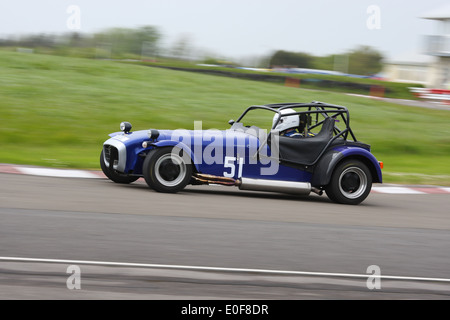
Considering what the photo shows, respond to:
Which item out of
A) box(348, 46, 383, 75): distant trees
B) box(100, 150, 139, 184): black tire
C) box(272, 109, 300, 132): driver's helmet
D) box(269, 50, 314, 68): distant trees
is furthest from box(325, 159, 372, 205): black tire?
box(348, 46, 383, 75): distant trees

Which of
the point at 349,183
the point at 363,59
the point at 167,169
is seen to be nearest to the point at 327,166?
the point at 349,183

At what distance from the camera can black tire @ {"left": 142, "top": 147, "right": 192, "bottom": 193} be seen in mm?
8398

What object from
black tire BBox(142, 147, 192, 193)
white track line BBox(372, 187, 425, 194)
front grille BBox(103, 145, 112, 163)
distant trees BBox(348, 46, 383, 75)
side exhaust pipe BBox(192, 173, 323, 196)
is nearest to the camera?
black tire BBox(142, 147, 192, 193)

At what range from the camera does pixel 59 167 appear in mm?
11062

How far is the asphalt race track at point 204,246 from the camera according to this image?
14.9ft

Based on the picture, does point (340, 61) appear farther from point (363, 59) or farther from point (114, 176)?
point (114, 176)

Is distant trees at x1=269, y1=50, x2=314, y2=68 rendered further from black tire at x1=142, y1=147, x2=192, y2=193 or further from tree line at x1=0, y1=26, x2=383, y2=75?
black tire at x1=142, y1=147, x2=192, y2=193

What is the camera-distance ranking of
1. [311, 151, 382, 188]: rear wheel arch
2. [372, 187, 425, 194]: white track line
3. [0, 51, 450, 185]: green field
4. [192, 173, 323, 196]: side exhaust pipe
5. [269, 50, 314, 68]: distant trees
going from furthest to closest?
[269, 50, 314, 68]: distant trees < [0, 51, 450, 185]: green field < [372, 187, 425, 194]: white track line < [311, 151, 382, 188]: rear wheel arch < [192, 173, 323, 196]: side exhaust pipe

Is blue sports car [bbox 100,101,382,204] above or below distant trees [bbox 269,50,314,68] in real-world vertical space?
below

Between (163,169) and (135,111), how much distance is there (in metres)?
10.8

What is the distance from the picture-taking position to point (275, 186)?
884cm

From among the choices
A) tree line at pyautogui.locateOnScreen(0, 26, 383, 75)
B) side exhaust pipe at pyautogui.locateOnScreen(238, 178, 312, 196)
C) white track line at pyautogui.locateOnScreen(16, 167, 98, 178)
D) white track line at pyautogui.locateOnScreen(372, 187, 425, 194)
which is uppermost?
tree line at pyautogui.locateOnScreen(0, 26, 383, 75)
